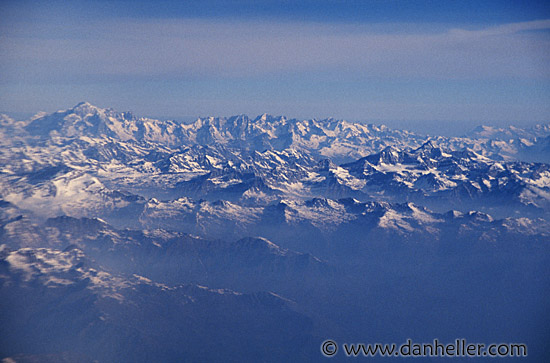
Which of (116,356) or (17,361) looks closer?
(17,361)

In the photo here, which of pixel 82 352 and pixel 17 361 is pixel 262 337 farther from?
pixel 17 361


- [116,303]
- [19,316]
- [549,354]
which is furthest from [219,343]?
[549,354]

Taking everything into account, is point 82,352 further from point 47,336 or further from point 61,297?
point 61,297

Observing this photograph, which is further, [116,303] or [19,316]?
[116,303]

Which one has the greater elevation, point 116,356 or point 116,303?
point 116,303

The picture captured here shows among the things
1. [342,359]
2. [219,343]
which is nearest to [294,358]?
[342,359]

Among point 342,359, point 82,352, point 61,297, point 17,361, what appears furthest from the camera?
point 61,297

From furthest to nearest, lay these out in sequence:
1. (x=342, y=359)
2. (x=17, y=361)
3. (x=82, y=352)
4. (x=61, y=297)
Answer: (x=61, y=297) < (x=342, y=359) < (x=82, y=352) < (x=17, y=361)

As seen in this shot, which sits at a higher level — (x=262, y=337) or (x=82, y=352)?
(x=262, y=337)

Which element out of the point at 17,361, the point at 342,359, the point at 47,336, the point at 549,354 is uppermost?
the point at 549,354
